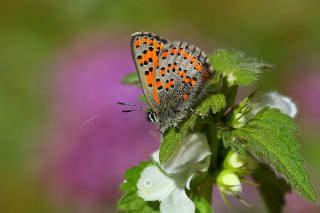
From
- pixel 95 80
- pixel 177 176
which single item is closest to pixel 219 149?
pixel 177 176

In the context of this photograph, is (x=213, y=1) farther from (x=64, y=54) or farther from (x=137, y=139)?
(x=137, y=139)

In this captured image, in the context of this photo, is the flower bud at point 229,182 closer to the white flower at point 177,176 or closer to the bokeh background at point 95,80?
the white flower at point 177,176

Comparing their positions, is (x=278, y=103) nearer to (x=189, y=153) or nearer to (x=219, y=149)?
(x=219, y=149)

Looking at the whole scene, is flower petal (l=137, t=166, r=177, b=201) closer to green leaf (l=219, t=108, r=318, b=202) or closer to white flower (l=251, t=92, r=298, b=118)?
green leaf (l=219, t=108, r=318, b=202)

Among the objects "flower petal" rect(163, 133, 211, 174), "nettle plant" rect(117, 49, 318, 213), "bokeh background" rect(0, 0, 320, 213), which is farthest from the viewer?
"bokeh background" rect(0, 0, 320, 213)

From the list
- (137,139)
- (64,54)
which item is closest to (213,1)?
(64,54)

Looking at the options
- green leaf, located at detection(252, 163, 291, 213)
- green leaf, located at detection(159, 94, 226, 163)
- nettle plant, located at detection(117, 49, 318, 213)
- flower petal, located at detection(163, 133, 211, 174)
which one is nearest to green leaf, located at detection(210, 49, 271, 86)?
nettle plant, located at detection(117, 49, 318, 213)
